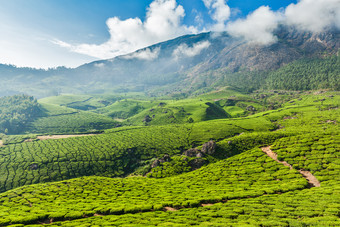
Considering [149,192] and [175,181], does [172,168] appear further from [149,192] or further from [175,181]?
[149,192]

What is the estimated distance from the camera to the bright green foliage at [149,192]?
47.4m

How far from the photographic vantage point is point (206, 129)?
169875 mm

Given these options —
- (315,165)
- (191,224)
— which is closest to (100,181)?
(191,224)

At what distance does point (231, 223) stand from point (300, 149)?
2749 inches

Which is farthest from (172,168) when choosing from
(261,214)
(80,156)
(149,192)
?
(80,156)

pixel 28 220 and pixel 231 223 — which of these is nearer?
pixel 231 223

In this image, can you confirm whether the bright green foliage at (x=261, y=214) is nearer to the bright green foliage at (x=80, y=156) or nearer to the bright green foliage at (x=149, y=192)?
the bright green foliage at (x=149, y=192)

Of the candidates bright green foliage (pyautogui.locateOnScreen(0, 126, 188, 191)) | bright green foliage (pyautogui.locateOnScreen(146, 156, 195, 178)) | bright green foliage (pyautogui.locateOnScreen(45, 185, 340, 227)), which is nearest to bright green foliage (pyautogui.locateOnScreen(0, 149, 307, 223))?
bright green foliage (pyautogui.locateOnScreen(45, 185, 340, 227))

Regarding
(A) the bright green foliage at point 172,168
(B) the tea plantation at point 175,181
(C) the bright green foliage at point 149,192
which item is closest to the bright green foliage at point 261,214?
(B) the tea plantation at point 175,181

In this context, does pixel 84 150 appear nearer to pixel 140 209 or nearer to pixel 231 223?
pixel 140 209

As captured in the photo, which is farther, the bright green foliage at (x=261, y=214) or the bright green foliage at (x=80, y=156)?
the bright green foliage at (x=80, y=156)

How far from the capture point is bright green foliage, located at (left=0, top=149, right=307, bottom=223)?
47438 millimetres

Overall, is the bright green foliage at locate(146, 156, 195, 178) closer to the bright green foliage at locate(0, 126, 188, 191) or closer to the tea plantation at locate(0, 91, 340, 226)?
the tea plantation at locate(0, 91, 340, 226)

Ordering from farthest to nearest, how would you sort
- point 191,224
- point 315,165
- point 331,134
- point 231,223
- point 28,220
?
point 331,134 → point 315,165 → point 28,220 → point 191,224 → point 231,223
